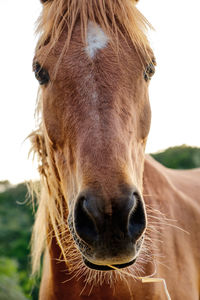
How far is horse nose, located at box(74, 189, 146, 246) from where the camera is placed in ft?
5.18

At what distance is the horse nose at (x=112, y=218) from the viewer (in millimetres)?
1579

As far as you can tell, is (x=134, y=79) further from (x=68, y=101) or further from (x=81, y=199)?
(x=81, y=199)

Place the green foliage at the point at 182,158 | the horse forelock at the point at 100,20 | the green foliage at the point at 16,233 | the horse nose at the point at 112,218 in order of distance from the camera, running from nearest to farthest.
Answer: the horse nose at the point at 112,218 < the horse forelock at the point at 100,20 < the green foliage at the point at 16,233 < the green foliage at the point at 182,158

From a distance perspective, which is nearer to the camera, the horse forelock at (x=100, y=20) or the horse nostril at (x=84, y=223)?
the horse nostril at (x=84, y=223)

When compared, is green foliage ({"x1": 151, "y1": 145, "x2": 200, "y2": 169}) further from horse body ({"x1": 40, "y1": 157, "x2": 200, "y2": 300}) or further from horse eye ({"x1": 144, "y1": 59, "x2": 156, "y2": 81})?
horse eye ({"x1": 144, "y1": 59, "x2": 156, "y2": 81})

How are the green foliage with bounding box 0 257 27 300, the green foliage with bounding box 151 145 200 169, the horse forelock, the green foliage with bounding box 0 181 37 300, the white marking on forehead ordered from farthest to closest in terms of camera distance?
the green foliage with bounding box 151 145 200 169, the green foliage with bounding box 0 181 37 300, the green foliage with bounding box 0 257 27 300, the horse forelock, the white marking on forehead

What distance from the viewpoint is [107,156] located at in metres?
1.71

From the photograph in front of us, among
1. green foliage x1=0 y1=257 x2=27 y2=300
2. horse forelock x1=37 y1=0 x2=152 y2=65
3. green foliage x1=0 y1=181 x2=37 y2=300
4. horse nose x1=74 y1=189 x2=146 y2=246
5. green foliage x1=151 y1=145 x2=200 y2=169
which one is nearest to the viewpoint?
horse nose x1=74 y1=189 x2=146 y2=246

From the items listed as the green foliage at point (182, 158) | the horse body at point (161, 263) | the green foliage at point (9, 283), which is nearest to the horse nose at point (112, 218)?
the horse body at point (161, 263)

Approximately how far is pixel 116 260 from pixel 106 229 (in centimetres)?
17

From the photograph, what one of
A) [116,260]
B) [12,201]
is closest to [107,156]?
[116,260]

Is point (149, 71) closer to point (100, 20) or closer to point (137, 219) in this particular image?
point (100, 20)

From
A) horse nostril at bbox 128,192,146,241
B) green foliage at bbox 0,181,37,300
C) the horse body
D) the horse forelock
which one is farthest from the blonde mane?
green foliage at bbox 0,181,37,300

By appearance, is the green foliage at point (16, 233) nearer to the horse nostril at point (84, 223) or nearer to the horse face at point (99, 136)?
the horse face at point (99, 136)
